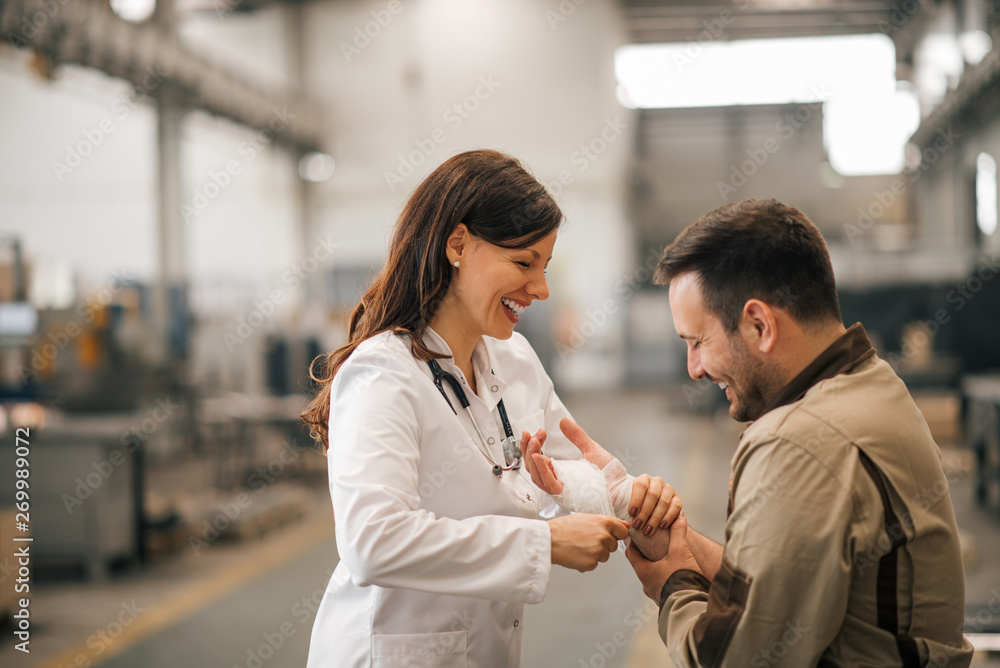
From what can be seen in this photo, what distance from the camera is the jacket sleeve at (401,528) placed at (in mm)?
1152

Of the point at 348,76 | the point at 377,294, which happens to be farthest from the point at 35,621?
the point at 348,76

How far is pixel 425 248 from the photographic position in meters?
1.45

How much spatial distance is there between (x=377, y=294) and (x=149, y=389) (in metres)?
7.99

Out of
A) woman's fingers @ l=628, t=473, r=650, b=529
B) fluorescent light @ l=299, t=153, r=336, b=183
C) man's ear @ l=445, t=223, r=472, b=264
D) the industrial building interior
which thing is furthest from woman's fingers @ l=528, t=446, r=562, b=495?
fluorescent light @ l=299, t=153, r=336, b=183

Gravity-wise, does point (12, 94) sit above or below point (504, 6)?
below

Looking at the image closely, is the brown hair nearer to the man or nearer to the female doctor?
the female doctor

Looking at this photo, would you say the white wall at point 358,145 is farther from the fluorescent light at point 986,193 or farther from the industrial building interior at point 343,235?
the fluorescent light at point 986,193

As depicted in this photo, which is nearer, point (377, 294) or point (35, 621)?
point (377, 294)

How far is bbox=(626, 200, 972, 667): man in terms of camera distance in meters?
1.07

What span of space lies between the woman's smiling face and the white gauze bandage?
316mm

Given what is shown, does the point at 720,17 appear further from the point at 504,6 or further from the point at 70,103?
the point at 70,103

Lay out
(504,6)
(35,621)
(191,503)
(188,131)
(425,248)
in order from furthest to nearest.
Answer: (504,6) → (188,131) → (191,503) → (35,621) → (425,248)

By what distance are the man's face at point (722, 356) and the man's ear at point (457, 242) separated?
1.29ft

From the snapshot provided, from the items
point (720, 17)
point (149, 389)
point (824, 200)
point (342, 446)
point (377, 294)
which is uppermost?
point (720, 17)
